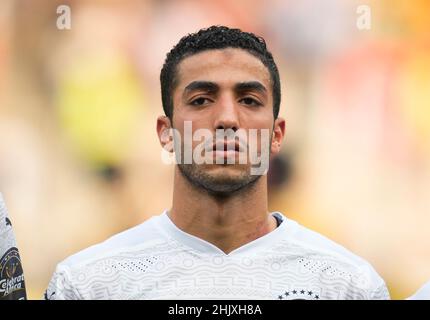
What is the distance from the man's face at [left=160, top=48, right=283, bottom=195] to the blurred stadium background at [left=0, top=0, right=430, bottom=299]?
1.54 ft

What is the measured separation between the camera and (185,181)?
381cm

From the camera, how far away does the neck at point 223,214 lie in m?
3.77

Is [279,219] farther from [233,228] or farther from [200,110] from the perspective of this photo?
[200,110]

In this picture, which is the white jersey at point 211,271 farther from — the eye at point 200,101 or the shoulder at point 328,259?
the eye at point 200,101

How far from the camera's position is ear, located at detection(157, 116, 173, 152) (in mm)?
3936

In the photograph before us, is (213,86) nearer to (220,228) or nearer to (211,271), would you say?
(220,228)

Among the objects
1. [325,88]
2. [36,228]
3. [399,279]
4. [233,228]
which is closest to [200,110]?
[233,228]

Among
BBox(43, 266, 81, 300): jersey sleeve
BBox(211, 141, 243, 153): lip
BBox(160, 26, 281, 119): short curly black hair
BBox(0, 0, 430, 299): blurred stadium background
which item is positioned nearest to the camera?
BBox(211, 141, 243, 153): lip

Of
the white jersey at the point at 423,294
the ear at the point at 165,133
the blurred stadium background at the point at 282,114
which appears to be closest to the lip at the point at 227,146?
the ear at the point at 165,133

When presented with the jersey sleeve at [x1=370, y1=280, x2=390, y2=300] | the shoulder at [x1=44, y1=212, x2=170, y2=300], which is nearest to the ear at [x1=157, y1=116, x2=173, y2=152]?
the shoulder at [x1=44, y1=212, x2=170, y2=300]

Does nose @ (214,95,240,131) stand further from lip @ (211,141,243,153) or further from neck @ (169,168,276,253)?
neck @ (169,168,276,253)

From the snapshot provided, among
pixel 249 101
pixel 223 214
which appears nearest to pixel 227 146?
pixel 249 101

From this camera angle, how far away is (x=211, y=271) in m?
3.74

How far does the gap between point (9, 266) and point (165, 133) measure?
108 centimetres
